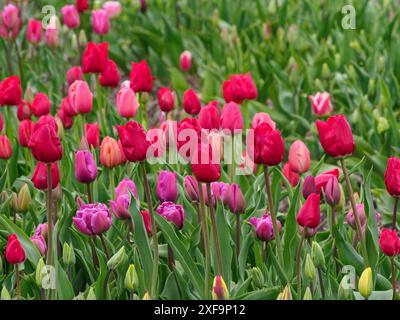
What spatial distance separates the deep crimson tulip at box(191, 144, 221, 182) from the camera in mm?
2494

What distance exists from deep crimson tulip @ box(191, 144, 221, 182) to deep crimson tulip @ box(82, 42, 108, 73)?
148 cm

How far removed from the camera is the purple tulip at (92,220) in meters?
2.91

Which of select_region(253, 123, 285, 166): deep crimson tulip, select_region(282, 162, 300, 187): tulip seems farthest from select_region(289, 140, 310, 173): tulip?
select_region(253, 123, 285, 166): deep crimson tulip

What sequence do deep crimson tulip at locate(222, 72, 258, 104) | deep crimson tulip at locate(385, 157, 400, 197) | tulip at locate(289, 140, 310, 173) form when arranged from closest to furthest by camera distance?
deep crimson tulip at locate(385, 157, 400, 197)
tulip at locate(289, 140, 310, 173)
deep crimson tulip at locate(222, 72, 258, 104)

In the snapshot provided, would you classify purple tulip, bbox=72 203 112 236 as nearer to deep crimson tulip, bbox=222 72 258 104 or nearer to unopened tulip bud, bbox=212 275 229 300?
unopened tulip bud, bbox=212 275 229 300

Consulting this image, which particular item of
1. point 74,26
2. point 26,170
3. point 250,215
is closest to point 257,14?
point 74,26

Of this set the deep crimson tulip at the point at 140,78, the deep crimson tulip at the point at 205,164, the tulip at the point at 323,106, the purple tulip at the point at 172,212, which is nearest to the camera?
the deep crimson tulip at the point at 205,164

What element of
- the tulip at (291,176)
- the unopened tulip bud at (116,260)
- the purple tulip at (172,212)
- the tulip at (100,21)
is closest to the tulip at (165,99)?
the tulip at (291,176)

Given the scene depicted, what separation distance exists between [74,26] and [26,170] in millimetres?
1376

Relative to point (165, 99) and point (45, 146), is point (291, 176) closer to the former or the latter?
point (165, 99)

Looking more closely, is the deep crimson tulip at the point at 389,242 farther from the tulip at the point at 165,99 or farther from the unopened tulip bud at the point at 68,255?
the tulip at the point at 165,99

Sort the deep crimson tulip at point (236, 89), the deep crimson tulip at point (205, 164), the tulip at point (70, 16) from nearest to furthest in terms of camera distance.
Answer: the deep crimson tulip at point (205, 164)
the deep crimson tulip at point (236, 89)
the tulip at point (70, 16)

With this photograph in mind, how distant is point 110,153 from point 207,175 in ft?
2.90
